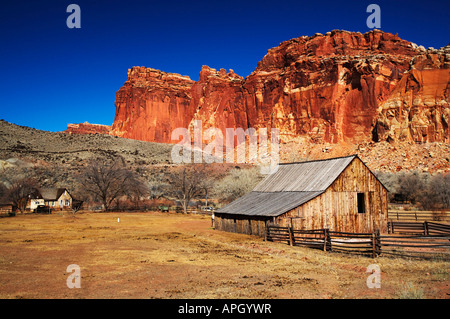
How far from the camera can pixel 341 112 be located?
85.2 metres

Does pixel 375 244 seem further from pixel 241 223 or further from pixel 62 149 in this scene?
pixel 62 149

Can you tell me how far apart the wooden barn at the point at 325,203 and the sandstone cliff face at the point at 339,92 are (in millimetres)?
54140

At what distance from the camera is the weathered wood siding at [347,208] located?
21.1m

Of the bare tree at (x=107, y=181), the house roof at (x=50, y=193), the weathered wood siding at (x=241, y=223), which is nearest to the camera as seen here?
the weathered wood siding at (x=241, y=223)

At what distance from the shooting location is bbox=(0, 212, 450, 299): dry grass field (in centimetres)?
973

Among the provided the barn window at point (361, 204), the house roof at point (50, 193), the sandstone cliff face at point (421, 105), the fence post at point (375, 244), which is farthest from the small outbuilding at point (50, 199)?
the sandstone cliff face at point (421, 105)

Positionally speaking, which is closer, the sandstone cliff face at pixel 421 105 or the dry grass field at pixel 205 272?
the dry grass field at pixel 205 272

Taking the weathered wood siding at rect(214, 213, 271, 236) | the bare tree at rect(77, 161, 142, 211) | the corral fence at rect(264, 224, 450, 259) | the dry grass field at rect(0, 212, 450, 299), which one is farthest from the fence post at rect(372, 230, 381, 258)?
the bare tree at rect(77, 161, 142, 211)

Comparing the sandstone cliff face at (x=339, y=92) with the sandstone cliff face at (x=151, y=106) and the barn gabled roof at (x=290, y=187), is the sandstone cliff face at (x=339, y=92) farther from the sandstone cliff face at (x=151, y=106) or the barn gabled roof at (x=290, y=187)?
the barn gabled roof at (x=290, y=187)

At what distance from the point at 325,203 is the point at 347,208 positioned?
5.66 feet
